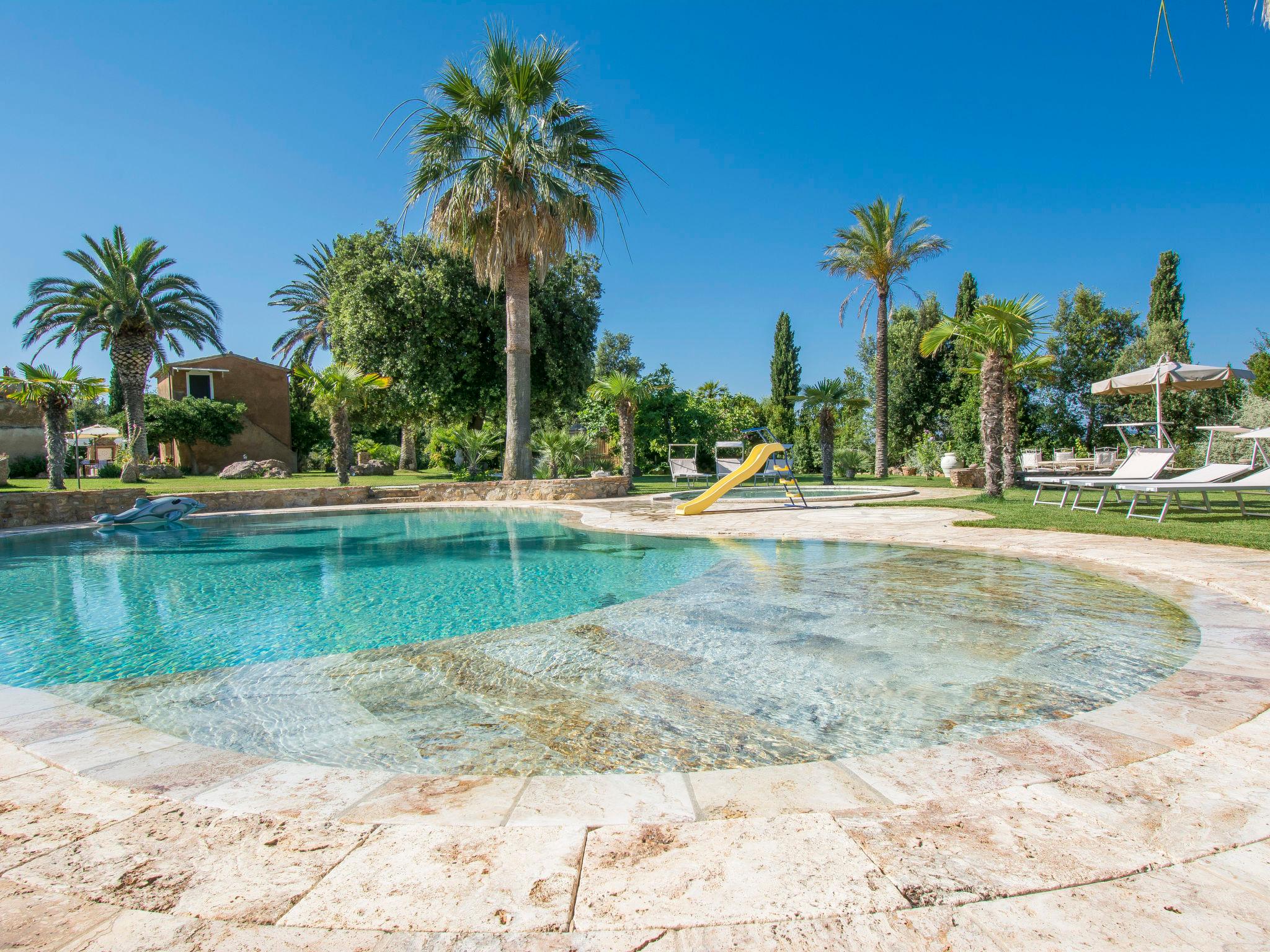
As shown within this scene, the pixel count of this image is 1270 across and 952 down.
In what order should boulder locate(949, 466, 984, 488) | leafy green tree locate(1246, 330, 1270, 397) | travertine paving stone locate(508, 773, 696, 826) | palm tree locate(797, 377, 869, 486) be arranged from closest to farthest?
1. travertine paving stone locate(508, 773, 696, 826)
2. boulder locate(949, 466, 984, 488)
3. palm tree locate(797, 377, 869, 486)
4. leafy green tree locate(1246, 330, 1270, 397)

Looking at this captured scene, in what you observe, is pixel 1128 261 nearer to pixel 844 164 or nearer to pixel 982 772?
pixel 844 164

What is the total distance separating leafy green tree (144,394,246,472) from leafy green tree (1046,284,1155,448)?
34.5 meters

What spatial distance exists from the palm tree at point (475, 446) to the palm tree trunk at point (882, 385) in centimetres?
1311

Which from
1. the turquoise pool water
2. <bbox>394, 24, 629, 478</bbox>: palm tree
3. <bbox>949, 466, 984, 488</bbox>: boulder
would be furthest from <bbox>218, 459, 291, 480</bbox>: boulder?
<bbox>949, 466, 984, 488</bbox>: boulder

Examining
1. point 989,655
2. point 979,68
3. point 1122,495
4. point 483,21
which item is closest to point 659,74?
point 483,21

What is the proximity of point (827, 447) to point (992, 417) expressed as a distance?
7046mm

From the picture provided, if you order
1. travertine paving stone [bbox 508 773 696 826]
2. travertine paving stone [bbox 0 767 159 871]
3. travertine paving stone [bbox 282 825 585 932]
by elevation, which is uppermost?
travertine paving stone [bbox 282 825 585 932]

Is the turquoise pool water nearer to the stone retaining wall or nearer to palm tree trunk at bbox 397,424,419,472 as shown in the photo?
the stone retaining wall

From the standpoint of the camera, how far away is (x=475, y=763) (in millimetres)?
2473

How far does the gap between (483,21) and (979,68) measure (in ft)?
43.1

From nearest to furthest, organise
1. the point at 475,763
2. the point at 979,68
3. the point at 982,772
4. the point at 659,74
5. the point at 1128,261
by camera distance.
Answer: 1. the point at 982,772
2. the point at 475,763
3. the point at 659,74
4. the point at 979,68
5. the point at 1128,261

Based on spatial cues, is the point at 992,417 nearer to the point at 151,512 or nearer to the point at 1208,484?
the point at 1208,484

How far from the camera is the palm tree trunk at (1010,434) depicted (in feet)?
46.6

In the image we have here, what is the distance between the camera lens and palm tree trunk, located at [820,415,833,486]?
18062 mm
